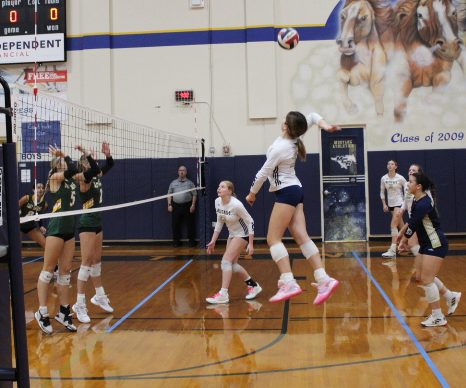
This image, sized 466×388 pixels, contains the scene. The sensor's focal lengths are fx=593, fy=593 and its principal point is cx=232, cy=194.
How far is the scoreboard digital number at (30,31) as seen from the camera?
1442cm

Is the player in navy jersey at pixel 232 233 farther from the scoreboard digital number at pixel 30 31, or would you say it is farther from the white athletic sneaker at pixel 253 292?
the scoreboard digital number at pixel 30 31

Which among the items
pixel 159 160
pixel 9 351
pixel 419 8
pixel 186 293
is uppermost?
pixel 419 8

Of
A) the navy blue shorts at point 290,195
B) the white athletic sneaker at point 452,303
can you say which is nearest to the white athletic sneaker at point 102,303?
the navy blue shorts at point 290,195

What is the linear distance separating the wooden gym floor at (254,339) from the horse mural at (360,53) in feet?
20.0

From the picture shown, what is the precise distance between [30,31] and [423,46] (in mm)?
9536

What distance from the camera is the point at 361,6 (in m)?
14.4

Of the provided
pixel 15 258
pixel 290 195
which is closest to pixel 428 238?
pixel 290 195

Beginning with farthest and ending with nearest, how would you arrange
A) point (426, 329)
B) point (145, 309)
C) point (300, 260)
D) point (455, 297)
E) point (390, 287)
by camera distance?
point (300, 260)
point (390, 287)
point (145, 309)
point (455, 297)
point (426, 329)

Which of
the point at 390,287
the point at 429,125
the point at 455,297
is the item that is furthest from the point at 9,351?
the point at 429,125

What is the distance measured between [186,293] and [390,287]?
2877mm

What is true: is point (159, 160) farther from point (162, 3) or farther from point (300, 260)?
point (300, 260)

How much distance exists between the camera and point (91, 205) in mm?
6820

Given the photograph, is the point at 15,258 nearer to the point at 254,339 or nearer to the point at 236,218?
the point at 254,339

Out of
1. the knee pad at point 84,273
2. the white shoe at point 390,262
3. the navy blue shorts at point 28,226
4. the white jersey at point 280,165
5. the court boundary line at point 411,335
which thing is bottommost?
the white shoe at point 390,262
